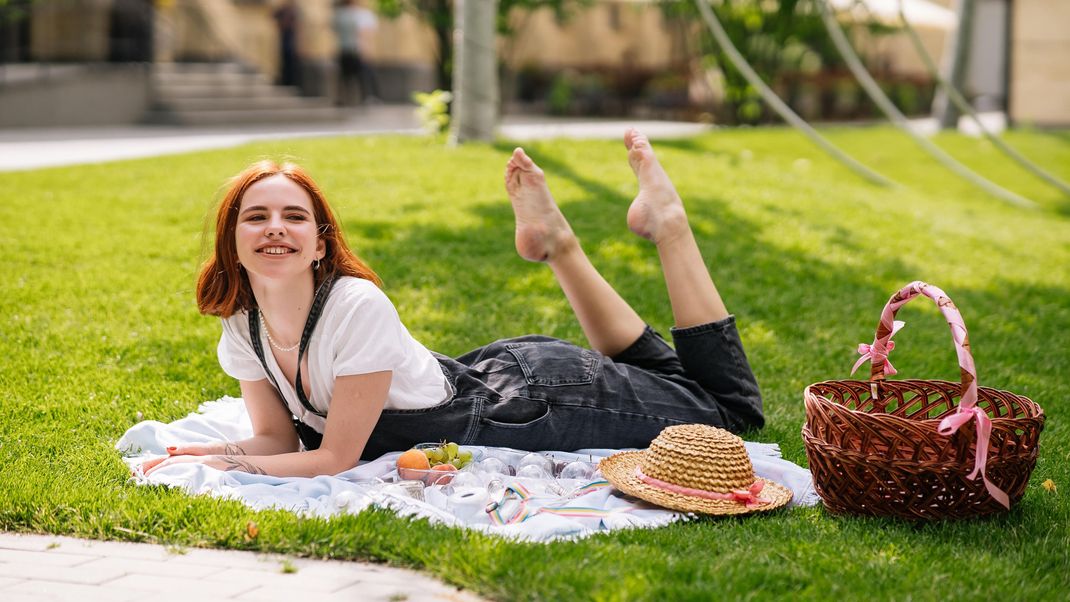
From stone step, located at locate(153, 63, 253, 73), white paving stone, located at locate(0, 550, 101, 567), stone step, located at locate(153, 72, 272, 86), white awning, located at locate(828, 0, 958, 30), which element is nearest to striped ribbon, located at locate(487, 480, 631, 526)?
white paving stone, located at locate(0, 550, 101, 567)

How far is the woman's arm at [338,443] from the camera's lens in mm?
3266

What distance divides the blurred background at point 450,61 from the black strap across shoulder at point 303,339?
1051cm

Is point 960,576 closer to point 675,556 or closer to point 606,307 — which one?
point 675,556

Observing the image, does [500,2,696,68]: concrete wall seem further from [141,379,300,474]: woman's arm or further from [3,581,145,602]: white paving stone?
[3,581,145,602]: white paving stone

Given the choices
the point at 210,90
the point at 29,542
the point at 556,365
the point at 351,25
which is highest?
the point at 351,25

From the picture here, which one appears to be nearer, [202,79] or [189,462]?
[189,462]

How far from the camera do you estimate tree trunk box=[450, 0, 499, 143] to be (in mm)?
8961

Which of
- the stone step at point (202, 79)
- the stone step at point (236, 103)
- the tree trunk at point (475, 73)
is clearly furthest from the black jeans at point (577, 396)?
the stone step at point (202, 79)

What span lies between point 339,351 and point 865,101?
18.6m

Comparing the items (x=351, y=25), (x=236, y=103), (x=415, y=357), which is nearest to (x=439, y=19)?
(x=351, y=25)

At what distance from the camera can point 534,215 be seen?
4020 mm

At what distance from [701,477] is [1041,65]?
16.8 m

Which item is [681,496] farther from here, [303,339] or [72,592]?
[72,592]

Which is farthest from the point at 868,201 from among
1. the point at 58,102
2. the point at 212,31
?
the point at 212,31
